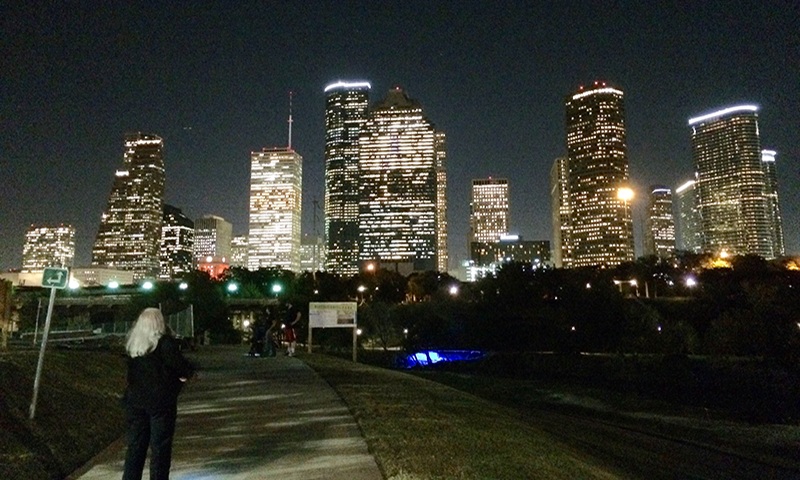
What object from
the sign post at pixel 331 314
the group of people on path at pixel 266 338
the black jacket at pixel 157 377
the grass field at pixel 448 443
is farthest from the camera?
the sign post at pixel 331 314

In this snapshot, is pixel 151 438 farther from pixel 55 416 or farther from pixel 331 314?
pixel 331 314

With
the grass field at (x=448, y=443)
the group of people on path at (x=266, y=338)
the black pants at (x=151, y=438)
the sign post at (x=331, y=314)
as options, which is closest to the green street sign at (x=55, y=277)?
the black pants at (x=151, y=438)

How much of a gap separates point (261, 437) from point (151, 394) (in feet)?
12.9

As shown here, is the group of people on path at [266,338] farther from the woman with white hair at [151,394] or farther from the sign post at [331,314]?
the woman with white hair at [151,394]

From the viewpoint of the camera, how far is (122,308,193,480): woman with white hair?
20.1 feet

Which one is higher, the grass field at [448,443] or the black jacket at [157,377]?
the black jacket at [157,377]

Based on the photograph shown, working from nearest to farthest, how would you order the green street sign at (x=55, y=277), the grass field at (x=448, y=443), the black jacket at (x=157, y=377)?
the black jacket at (x=157, y=377) → the grass field at (x=448, y=443) → the green street sign at (x=55, y=277)

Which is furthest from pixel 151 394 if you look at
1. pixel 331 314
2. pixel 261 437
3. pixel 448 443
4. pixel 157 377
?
pixel 331 314

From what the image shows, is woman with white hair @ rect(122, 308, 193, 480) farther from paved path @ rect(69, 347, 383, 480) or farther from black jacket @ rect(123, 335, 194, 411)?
paved path @ rect(69, 347, 383, 480)

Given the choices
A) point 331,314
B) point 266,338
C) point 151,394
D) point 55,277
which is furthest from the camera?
point 331,314

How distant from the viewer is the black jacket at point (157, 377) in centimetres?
612

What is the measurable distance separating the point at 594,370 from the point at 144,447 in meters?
48.8

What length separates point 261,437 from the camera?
971 centimetres

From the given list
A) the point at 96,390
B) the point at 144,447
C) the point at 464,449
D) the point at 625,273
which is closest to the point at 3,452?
the point at 144,447
